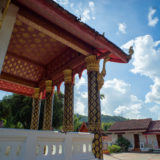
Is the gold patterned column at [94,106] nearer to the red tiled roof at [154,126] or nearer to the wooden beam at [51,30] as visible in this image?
the wooden beam at [51,30]

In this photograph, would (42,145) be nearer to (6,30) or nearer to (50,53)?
(6,30)

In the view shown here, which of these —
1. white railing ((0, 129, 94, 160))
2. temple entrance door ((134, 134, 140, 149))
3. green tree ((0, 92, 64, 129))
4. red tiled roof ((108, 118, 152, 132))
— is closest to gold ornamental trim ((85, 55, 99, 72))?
white railing ((0, 129, 94, 160))

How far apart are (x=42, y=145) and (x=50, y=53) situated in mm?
4689

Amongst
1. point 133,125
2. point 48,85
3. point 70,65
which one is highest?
point 70,65

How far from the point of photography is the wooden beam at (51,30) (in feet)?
11.7

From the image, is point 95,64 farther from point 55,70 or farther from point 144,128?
point 144,128

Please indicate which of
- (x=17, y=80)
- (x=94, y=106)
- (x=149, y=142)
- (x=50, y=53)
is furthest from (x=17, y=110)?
(x=149, y=142)

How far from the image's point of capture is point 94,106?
445 cm

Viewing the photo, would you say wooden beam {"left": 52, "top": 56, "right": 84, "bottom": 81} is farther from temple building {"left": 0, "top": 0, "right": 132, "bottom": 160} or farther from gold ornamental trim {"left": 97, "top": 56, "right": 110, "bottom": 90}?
gold ornamental trim {"left": 97, "top": 56, "right": 110, "bottom": 90}

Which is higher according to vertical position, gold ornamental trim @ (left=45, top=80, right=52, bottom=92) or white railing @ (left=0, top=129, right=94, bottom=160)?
gold ornamental trim @ (left=45, top=80, right=52, bottom=92)

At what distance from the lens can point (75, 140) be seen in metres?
2.57

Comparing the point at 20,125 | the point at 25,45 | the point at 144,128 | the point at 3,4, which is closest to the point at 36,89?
the point at 25,45

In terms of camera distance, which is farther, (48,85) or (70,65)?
(48,85)

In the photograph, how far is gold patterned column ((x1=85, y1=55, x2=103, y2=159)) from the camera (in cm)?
405
